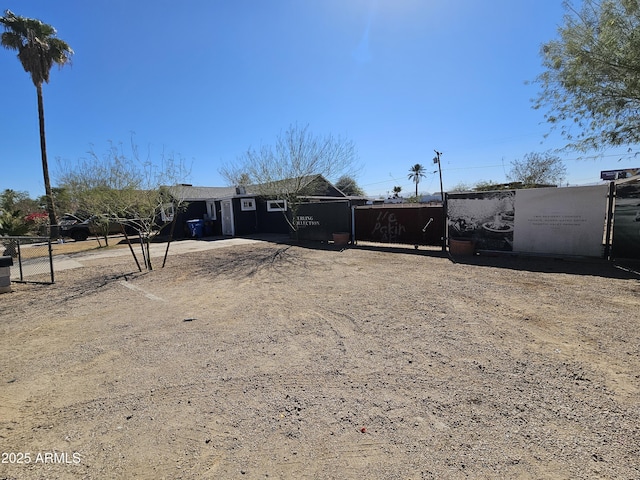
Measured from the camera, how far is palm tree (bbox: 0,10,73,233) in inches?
677

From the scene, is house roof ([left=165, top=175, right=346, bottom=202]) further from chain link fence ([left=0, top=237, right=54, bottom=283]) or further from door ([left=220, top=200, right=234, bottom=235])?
chain link fence ([left=0, top=237, right=54, bottom=283])

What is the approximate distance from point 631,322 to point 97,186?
16.0 m

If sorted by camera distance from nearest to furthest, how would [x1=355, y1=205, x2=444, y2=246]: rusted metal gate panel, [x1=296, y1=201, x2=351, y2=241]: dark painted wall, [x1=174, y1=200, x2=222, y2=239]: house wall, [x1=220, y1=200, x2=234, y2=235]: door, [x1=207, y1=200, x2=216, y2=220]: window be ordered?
[x1=355, y1=205, x2=444, y2=246]: rusted metal gate panel < [x1=296, y1=201, x2=351, y2=241]: dark painted wall < [x1=220, y1=200, x2=234, y2=235]: door < [x1=174, y1=200, x2=222, y2=239]: house wall < [x1=207, y1=200, x2=216, y2=220]: window

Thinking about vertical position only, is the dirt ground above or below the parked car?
below

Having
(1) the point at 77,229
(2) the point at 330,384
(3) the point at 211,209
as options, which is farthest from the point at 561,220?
(1) the point at 77,229

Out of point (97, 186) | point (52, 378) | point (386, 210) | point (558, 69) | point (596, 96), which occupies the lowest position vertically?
point (52, 378)

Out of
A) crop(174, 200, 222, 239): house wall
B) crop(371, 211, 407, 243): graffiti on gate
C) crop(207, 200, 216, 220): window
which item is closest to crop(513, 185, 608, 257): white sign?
crop(371, 211, 407, 243): graffiti on gate

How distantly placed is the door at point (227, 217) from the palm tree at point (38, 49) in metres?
9.41

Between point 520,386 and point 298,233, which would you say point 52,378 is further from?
point 298,233

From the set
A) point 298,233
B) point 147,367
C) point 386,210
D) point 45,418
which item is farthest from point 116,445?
point 298,233

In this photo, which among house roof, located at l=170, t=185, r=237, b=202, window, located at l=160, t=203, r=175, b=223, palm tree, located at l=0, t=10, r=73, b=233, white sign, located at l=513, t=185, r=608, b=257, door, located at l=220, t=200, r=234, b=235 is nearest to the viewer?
white sign, located at l=513, t=185, r=608, b=257

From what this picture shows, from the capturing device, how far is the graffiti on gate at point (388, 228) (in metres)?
11.5

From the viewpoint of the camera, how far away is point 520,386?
2744 millimetres

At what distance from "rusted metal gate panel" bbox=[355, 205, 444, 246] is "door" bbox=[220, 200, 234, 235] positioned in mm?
10201
